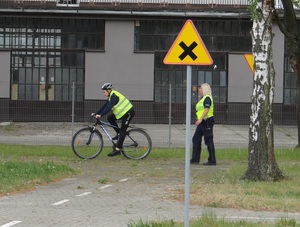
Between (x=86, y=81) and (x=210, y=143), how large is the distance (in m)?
15.8

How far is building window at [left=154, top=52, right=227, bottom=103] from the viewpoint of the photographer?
3219 centimetres

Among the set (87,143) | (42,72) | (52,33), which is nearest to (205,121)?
(87,143)

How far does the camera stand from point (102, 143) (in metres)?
18.4

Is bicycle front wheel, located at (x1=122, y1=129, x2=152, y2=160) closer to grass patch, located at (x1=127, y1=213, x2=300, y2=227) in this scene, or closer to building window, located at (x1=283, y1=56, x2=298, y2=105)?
grass patch, located at (x1=127, y1=213, x2=300, y2=227)

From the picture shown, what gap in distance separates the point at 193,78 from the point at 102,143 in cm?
1449

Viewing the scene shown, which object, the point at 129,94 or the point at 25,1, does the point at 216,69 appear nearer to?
the point at 129,94

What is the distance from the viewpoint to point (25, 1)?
3186 centimetres

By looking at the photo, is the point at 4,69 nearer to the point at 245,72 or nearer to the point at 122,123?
the point at 245,72

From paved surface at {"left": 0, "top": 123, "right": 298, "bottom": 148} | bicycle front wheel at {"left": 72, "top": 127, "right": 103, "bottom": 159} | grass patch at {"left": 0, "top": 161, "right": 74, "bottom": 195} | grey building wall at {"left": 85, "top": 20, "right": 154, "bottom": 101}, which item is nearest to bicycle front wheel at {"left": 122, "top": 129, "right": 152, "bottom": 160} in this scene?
bicycle front wheel at {"left": 72, "top": 127, "right": 103, "bottom": 159}

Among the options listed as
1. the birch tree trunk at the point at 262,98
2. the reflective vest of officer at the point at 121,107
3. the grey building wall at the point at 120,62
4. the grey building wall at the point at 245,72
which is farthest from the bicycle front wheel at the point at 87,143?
the grey building wall at the point at 245,72

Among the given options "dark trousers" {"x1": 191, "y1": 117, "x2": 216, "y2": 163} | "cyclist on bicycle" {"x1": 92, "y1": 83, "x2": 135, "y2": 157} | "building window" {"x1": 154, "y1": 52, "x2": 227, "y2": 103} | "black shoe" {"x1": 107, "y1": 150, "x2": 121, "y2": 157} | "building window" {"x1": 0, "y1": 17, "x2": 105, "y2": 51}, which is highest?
"building window" {"x1": 0, "y1": 17, "x2": 105, "y2": 51}

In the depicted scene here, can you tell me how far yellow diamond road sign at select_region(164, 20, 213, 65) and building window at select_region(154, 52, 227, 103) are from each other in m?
23.3

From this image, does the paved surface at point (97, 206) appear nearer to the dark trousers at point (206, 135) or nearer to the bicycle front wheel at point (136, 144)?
the dark trousers at point (206, 135)

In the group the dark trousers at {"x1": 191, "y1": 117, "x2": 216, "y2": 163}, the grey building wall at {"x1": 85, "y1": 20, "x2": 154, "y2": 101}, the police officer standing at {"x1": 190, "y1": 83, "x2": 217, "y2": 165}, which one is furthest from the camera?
the grey building wall at {"x1": 85, "y1": 20, "x2": 154, "y2": 101}
